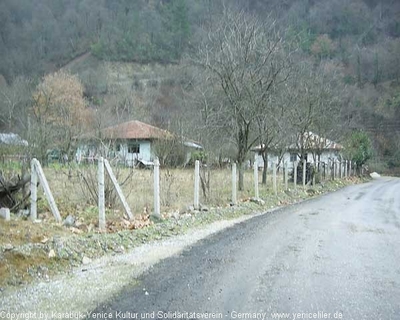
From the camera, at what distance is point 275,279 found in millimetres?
5715

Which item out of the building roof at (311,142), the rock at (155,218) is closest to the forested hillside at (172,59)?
the building roof at (311,142)

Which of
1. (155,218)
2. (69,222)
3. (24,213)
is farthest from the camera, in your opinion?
(155,218)

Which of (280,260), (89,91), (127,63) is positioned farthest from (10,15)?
(127,63)

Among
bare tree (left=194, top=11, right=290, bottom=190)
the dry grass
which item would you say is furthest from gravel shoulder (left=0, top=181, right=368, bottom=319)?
bare tree (left=194, top=11, right=290, bottom=190)

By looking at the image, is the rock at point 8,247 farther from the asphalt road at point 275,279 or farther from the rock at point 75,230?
the asphalt road at point 275,279

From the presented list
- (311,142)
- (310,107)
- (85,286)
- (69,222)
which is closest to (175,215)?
(69,222)

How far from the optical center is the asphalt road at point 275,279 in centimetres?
458

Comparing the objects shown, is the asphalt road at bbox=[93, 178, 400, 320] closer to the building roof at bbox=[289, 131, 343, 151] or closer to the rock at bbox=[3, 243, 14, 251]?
the rock at bbox=[3, 243, 14, 251]

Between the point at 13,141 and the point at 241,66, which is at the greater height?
the point at 241,66

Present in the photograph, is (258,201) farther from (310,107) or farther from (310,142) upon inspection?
(310,142)

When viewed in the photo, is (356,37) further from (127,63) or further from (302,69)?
(302,69)

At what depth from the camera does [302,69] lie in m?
28.9

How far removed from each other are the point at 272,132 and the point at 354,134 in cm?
2343

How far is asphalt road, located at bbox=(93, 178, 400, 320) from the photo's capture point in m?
4.58
